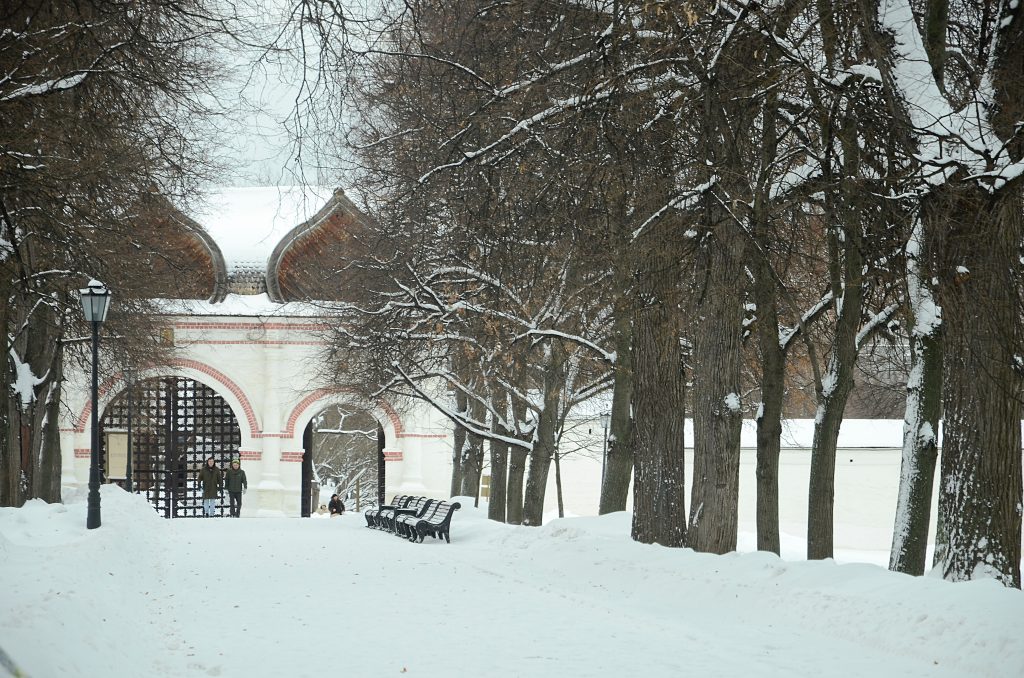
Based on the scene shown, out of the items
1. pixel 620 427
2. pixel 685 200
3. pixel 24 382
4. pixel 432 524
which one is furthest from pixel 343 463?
pixel 685 200

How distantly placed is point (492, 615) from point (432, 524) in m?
11.5

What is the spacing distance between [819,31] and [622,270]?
3.29 metres

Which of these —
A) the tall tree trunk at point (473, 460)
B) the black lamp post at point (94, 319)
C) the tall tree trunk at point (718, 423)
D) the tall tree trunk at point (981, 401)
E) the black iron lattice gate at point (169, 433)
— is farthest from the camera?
the black iron lattice gate at point (169, 433)

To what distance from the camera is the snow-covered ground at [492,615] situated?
8430 millimetres

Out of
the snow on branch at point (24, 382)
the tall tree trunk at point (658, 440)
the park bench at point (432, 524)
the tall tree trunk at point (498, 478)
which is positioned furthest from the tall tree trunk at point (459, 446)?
the tall tree trunk at point (658, 440)

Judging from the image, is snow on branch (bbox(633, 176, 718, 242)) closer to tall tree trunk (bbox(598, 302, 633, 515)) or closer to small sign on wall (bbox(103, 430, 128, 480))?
tall tree trunk (bbox(598, 302, 633, 515))

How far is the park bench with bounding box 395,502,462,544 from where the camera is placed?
22.8 m

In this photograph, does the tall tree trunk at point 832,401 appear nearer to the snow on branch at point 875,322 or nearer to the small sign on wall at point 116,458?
the snow on branch at point 875,322

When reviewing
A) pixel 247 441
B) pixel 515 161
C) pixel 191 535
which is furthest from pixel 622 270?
pixel 247 441

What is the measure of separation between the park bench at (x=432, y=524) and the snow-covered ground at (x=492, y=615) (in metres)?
5.34

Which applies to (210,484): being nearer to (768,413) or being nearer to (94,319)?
(94,319)

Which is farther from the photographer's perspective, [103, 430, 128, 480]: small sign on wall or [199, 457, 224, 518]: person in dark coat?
[199, 457, 224, 518]: person in dark coat

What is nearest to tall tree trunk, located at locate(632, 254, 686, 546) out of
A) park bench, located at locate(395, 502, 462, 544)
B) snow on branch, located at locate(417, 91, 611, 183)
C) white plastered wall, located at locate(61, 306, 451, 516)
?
snow on branch, located at locate(417, 91, 611, 183)

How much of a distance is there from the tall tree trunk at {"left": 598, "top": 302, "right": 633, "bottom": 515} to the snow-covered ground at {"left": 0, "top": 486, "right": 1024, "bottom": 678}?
2.84m
